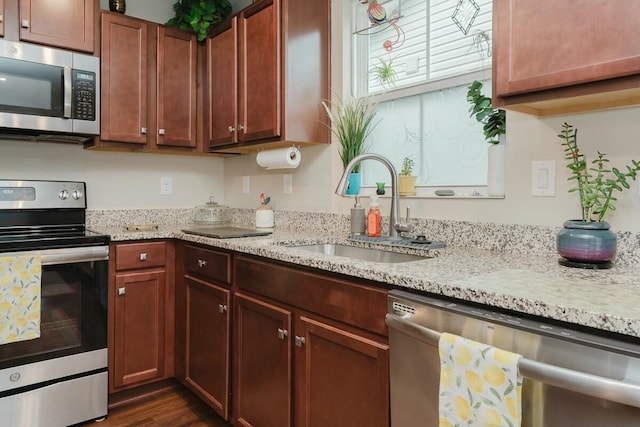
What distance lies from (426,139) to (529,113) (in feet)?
2.03

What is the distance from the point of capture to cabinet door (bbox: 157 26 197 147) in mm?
2564

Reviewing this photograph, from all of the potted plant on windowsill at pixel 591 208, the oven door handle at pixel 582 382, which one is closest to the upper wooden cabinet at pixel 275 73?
the potted plant on windowsill at pixel 591 208

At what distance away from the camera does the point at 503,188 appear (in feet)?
5.27

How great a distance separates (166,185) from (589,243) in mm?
2468

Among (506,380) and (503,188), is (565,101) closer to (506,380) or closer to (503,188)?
(503,188)

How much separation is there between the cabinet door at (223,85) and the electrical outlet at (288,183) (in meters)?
0.36

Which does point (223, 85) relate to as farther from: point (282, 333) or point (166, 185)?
point (282, 333)

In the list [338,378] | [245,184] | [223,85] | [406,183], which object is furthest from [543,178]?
[245,184]

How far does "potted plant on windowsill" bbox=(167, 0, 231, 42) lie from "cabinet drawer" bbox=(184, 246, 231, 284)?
135cm

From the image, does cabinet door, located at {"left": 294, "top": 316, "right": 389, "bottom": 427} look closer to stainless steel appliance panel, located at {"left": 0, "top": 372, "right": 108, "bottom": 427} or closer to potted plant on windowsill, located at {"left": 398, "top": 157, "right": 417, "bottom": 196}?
potted plant on windowsill, located at {"left": 398, "top": 157, "right": 417, "bottom": 196}

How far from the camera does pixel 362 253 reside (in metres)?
1.89

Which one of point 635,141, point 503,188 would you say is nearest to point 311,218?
point 503,188

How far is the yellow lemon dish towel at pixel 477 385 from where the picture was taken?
862 mm

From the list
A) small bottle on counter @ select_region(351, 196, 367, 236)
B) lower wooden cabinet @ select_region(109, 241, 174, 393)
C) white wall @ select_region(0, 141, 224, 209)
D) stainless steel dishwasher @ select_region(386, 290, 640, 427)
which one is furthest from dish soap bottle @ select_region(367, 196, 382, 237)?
white wall @ select_region(0, 141, 224, 209)
